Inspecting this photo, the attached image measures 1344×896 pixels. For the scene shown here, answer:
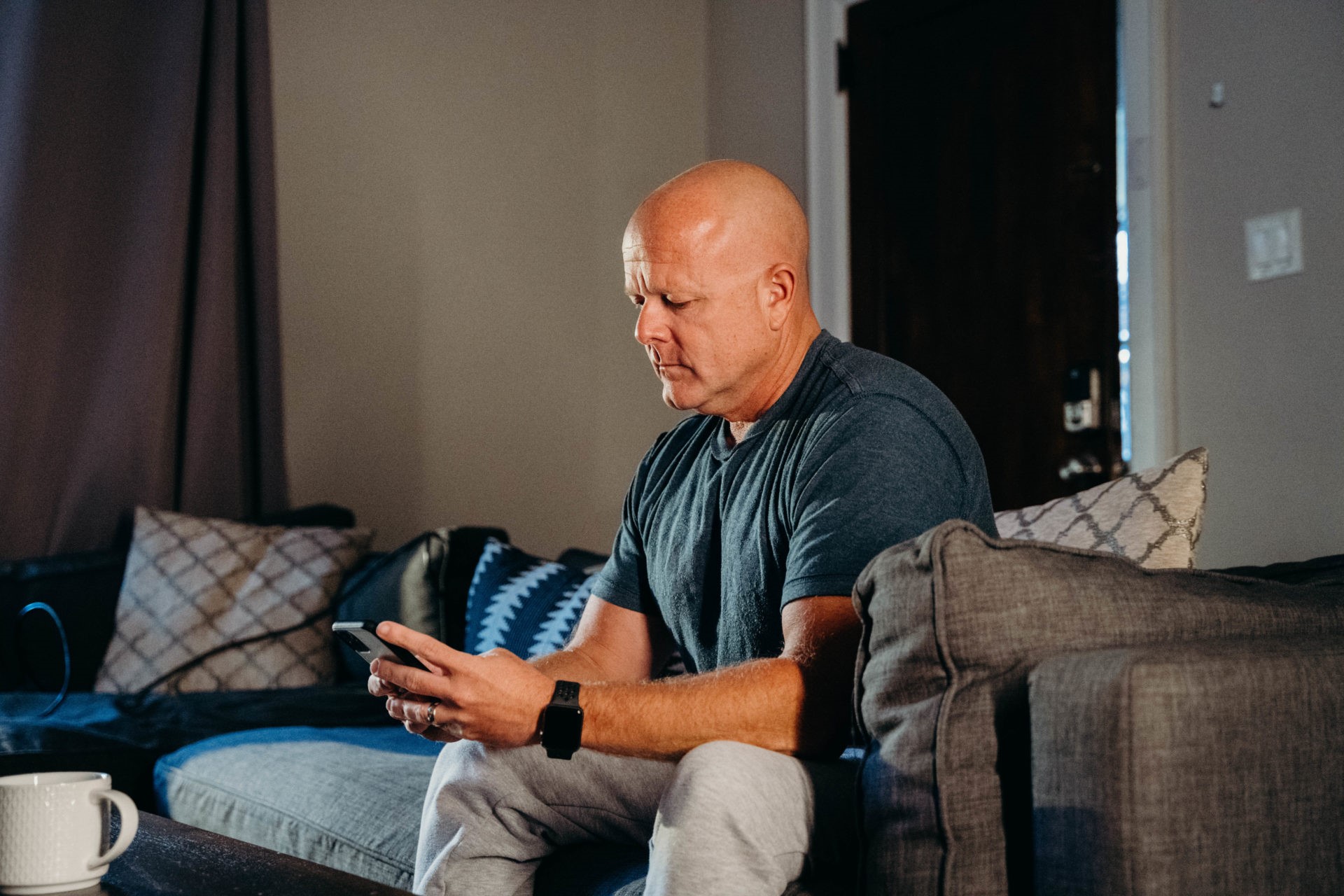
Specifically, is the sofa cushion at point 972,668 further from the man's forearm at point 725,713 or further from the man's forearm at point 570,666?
the man's forearm at point 570,666

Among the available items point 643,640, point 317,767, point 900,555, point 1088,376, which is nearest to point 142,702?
point 317,767

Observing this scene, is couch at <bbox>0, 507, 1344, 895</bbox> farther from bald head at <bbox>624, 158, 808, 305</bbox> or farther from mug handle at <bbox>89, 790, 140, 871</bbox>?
bald head at <bbox>624, 158, 808, 305</bbox>

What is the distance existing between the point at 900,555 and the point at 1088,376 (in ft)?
6.31

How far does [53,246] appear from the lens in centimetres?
265

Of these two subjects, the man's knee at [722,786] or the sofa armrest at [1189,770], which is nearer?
the sofa armrest at [1189,770]

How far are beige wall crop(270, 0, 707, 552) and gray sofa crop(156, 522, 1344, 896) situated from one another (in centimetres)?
235

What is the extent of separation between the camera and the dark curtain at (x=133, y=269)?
8.57 ft

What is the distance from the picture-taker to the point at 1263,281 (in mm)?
2281

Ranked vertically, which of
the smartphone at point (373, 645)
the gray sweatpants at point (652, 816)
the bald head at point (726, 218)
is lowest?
the gray sweatpants at point (652, 816)

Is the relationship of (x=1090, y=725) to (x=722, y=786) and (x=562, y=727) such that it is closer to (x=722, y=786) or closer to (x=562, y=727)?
(x=722, y=786)

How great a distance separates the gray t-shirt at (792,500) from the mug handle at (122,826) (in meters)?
0.60

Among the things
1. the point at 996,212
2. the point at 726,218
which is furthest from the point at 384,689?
the point at 996,212

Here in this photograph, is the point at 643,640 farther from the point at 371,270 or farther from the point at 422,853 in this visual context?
the point at 371,270

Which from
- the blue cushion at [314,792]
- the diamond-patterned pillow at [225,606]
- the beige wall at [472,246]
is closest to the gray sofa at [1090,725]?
the blue cushion at [314,792]
